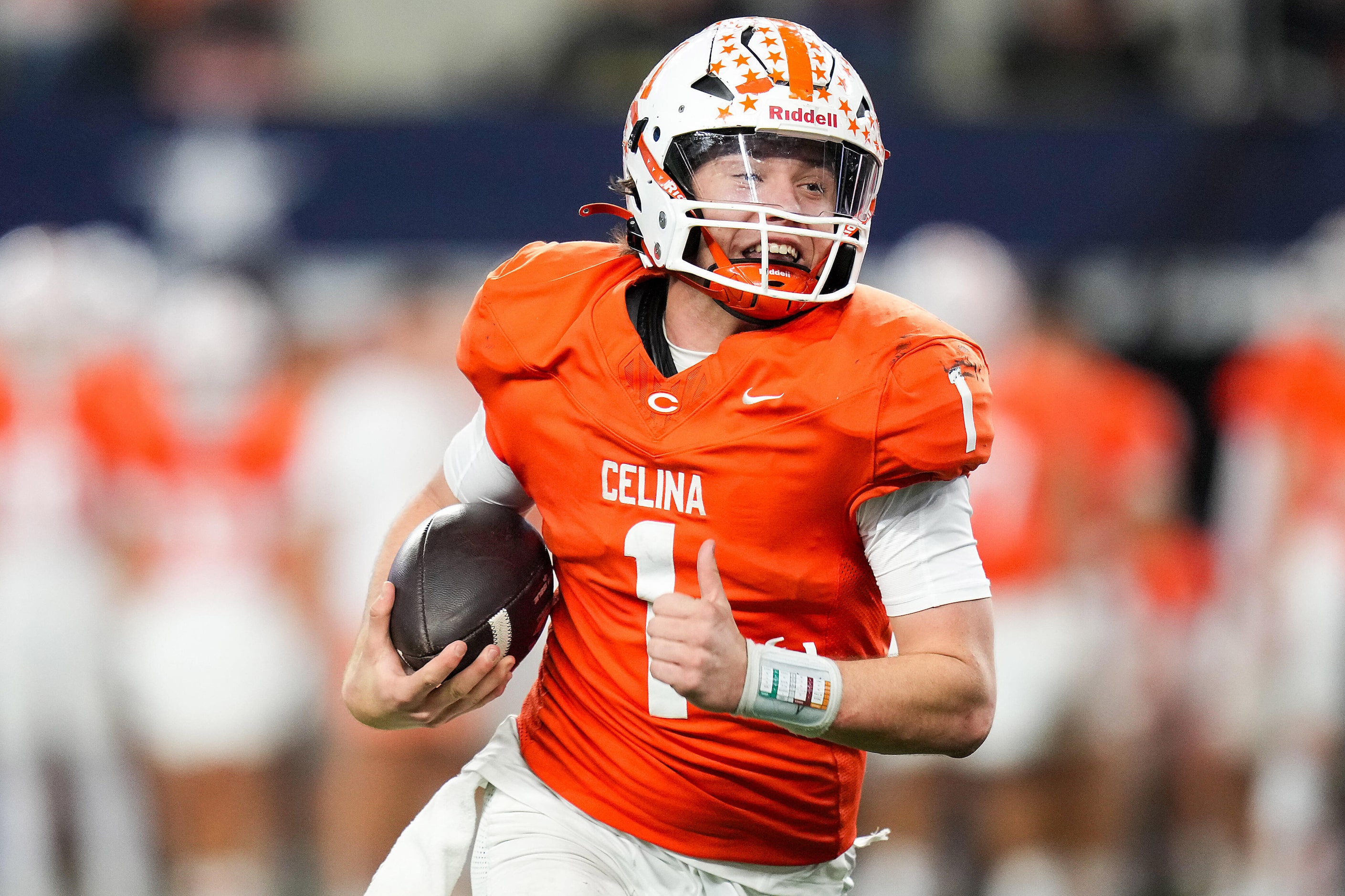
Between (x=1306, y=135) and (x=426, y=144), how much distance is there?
341 cm

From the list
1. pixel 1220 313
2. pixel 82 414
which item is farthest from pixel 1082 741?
pixel 82 414

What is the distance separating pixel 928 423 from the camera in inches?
96.1

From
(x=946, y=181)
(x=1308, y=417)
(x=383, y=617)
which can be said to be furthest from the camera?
(x=946, y=181)

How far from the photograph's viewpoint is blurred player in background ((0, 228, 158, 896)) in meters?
6.16

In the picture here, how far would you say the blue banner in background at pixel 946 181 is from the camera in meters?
6.75

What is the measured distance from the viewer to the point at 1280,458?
6.27 meters

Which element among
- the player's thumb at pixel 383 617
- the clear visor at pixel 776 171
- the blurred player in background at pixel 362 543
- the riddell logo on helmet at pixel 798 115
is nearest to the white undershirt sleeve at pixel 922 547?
the clear visor at pixel 776 171

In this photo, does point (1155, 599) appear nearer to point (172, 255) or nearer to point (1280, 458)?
point (1280, 458)

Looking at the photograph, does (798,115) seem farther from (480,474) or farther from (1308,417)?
(1308,417)

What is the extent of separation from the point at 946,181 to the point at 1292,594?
2.03 metres

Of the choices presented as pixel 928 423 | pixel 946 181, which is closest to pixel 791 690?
pixel 928 423

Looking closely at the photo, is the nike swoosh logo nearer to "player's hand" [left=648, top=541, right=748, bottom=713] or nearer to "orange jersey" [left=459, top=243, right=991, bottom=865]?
"orange jersey" [left=459, top=243, right=991, bottom=865]

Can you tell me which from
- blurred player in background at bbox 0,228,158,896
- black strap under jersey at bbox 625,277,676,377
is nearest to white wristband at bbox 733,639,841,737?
black strap under jersey at bbox 625,277,676,377

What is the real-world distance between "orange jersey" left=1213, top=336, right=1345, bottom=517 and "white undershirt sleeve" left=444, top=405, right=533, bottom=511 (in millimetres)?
4060
